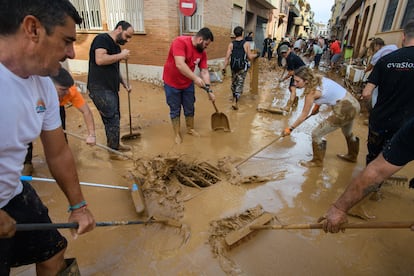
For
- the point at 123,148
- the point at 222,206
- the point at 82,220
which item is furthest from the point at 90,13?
the point at 82,220

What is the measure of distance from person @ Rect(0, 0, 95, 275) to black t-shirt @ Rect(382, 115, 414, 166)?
5.96 feet

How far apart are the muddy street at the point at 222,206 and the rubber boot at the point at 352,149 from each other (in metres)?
0.11

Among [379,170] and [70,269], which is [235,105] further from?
[70,269]

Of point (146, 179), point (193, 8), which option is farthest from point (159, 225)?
point (193, 8)

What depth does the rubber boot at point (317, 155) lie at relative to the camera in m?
3.50

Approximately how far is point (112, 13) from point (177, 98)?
6063 mm

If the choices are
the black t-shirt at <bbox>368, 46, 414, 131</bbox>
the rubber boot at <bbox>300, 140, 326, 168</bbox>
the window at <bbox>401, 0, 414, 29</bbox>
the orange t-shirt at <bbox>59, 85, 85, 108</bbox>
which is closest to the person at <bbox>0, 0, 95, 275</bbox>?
the orange t-shirt at <bbox>59, 85, 85, 108</bbox>

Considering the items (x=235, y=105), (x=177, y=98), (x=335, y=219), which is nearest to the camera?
(x=335, y=219)

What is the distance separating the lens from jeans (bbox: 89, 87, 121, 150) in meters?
3.36

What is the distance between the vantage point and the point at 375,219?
8.52 feet

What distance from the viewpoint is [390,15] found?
9250mm

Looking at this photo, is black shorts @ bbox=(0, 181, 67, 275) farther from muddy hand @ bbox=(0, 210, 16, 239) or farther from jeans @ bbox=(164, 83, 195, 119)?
jeans @ bbox=(164, 83, 195, 119)

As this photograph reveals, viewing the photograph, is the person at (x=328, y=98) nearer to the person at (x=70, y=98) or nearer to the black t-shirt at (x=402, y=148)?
the black t-shirt at (x=402, y=148)

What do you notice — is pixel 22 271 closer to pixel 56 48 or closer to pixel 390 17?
pixel 56 48
